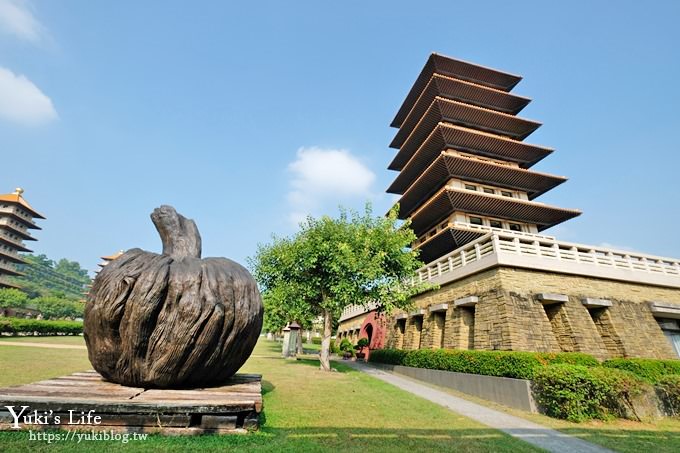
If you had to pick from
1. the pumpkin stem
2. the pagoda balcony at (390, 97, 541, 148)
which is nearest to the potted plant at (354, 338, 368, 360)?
the pagoda balcony at (390, 97, 541, 148)

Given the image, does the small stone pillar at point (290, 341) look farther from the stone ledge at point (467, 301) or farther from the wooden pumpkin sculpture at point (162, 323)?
the wooden pumpkin sculpture at point (162, 323)

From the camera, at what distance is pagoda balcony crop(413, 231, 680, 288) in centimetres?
1238

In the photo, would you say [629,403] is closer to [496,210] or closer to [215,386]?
[215,386]

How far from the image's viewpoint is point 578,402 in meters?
7.39

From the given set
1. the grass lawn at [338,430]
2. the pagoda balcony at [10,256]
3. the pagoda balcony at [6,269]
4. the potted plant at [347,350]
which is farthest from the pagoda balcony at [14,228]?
the grass lawn at [338,430]

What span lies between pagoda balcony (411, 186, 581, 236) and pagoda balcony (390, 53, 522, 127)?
11.7m

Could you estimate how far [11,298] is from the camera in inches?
1528

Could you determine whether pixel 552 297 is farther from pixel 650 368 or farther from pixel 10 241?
pixel 10 241

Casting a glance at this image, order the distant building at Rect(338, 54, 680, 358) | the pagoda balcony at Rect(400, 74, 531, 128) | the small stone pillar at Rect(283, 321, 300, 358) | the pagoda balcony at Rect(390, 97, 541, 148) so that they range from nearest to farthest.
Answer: the distant building at Rect(338, 54, 680, 358), the small stone pillar at Rect(283, 321, 300, 358), the pagoda balcony at Rect(390, 97, 541, 148), the pagoda balcony at Rect(400, 74, 531, 128)

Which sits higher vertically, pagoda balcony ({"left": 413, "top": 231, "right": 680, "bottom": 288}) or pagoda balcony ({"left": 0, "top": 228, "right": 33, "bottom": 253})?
pagoda balcony ({"left": 0, "top": 228, "right": 33, "bottom": 253})

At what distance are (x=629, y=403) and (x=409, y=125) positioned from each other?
26.0 metres

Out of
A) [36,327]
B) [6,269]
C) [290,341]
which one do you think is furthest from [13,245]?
[290,341]

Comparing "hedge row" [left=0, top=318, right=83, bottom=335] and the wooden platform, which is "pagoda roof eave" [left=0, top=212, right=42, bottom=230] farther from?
the wooden platform

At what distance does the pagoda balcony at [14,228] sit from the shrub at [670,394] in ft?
212
